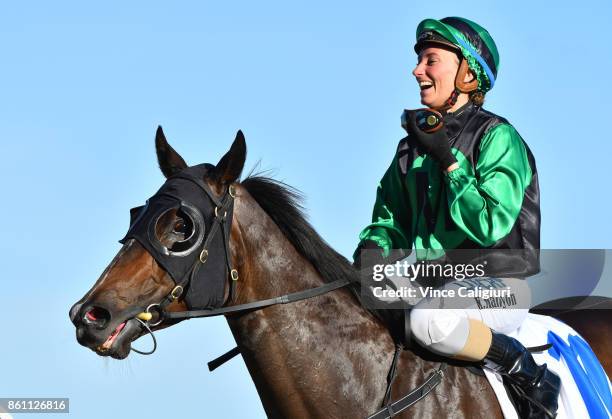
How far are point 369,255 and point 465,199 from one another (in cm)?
95

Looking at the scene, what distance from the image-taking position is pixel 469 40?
6.34m

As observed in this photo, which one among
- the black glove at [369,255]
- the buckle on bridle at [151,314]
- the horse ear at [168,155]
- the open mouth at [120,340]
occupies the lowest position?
the open mouth at [120,340]

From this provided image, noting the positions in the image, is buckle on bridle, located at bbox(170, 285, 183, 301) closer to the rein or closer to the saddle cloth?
the rein

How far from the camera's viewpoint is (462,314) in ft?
18.7

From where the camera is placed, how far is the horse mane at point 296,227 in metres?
5.73

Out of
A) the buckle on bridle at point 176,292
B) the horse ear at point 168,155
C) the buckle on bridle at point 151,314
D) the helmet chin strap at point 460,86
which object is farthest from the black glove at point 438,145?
the buckle on bridle at point 151,314

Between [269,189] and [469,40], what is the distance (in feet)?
5.40

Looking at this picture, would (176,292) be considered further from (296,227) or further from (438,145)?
(438,145)

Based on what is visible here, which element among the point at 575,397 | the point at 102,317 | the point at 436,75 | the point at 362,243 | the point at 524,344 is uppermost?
the point at 436,75

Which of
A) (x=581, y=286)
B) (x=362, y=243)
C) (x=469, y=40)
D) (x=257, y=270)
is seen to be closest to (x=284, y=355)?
(x=257, y=270)

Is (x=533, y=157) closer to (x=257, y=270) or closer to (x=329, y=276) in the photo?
(x=329, y=276)

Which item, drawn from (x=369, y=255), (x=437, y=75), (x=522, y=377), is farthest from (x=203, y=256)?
(x=437, y=75)

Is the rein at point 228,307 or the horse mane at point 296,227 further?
the horse mane at point 296,227

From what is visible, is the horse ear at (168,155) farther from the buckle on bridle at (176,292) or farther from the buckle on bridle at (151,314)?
the buckle on bridle at (151,314)
